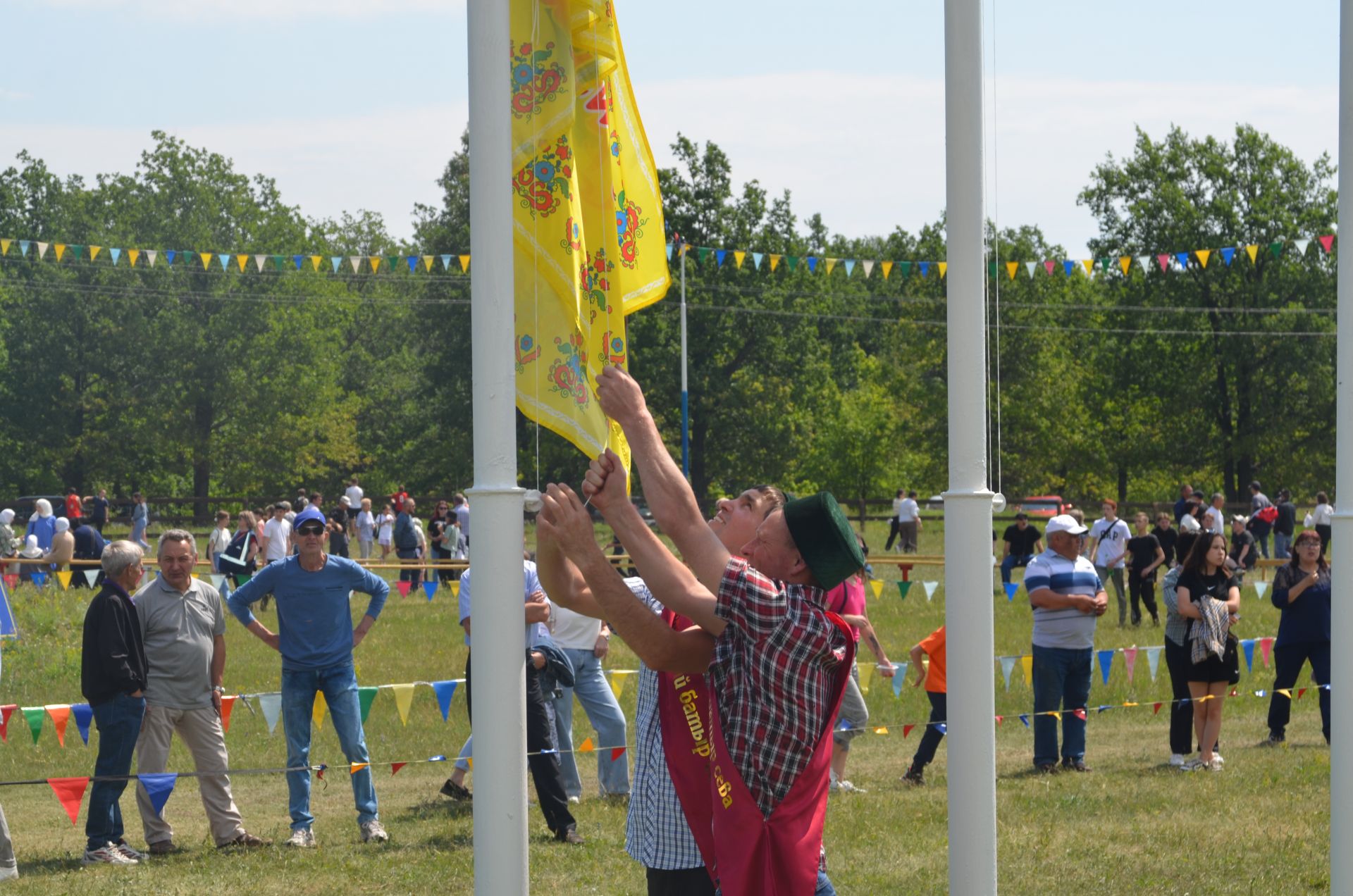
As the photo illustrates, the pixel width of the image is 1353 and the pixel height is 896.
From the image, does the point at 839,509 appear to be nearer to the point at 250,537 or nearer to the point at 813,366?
the point at 250,537

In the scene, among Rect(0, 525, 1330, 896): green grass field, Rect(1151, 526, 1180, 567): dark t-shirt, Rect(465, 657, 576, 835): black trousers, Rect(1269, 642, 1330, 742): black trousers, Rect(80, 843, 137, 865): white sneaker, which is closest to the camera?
Rect(0, 525, 1330, 896): green grass field

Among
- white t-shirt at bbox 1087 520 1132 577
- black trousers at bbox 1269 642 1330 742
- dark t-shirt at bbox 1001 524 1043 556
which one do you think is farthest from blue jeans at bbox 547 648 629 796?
dark t-shirt at bbox 1001 524 1043 556

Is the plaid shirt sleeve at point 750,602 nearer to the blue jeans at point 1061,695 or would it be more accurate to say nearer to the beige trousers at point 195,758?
the beige trousers at point 195,758

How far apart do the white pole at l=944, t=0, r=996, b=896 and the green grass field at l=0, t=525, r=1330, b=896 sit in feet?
0.27

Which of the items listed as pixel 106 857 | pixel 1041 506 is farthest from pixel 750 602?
pixel 1041 506

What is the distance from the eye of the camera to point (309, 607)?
9.52 metres

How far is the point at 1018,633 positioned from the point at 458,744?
949cm

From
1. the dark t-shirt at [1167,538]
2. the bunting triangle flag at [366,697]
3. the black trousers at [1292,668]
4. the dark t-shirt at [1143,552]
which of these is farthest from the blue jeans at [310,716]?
the dark t-shirt at [1167,538]

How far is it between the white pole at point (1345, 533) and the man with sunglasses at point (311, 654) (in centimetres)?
596

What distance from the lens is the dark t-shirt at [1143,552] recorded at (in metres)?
21.4

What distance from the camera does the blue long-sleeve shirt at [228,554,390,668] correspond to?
9.48 m

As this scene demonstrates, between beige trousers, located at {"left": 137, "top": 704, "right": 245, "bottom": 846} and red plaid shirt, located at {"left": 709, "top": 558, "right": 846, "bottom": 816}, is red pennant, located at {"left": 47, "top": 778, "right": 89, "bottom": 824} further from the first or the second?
red plaid shirt, located at {"left": 709, "top": 558, "right": 846, "bottom": 816}

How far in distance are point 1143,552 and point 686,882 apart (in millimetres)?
17904

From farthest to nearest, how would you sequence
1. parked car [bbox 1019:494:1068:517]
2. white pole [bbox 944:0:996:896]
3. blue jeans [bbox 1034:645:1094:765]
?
parked car [bbox 1019:494:1068:517]
blue jeans [bbox 1034:645:1094:765]
white pole [bbox 944:0:996:896]
